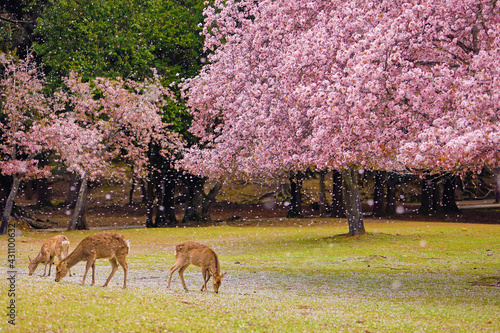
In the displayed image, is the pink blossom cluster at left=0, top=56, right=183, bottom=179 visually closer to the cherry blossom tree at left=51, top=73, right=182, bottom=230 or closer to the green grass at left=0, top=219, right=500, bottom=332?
the cherry blossom tree at left=51, top=73, right=182, bottom=230

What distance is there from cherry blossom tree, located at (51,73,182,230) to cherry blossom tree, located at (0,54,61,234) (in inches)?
57.2

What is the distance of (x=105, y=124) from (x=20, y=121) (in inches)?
249

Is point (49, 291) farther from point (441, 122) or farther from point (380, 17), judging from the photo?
point (380, 17)

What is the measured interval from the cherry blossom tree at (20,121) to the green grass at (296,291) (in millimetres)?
7875

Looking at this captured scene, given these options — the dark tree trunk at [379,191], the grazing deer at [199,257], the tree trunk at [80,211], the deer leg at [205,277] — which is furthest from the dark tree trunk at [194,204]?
the grazing deer at [199,257]

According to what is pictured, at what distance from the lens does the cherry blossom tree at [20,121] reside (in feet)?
131

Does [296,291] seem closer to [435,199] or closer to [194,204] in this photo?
[194,204]

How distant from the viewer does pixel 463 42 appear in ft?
57.2

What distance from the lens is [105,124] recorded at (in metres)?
43.6

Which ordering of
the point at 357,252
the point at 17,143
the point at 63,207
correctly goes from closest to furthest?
the point at 357,252 → the point at 17,143 → the point at 63,207

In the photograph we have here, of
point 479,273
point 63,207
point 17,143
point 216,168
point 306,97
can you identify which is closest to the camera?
point 306,97

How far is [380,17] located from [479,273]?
11.0 meters

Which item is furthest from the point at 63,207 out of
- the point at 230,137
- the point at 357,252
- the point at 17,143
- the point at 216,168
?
the point at 357,252

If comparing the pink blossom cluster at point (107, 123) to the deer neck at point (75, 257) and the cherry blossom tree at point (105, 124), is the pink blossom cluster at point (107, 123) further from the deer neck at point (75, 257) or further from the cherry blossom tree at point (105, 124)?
the deer neck at point (75, 257)
